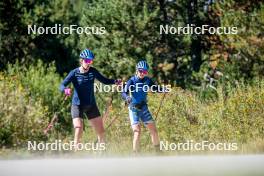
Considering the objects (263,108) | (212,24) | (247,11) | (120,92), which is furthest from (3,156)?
(247,11)

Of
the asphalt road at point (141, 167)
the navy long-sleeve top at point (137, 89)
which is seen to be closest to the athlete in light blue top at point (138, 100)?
the navy long-sleeve top at point (137, 89)

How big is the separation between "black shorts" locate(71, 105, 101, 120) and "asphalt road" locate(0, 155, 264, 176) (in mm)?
1428

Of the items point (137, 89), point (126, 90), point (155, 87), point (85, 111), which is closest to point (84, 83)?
point (85, 111)

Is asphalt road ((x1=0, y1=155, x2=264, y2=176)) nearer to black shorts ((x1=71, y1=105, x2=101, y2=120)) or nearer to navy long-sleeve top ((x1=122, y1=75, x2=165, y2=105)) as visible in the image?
black shorts ((x1=71, y1=105, x2=101, y2=120))

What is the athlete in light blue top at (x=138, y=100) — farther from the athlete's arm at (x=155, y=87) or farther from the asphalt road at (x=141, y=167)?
the asphalt road at (x=141, y=167)

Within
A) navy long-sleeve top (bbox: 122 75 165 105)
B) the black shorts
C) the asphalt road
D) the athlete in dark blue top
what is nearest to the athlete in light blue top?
navy long-sleeve top (bbox: 122 75 165 105)

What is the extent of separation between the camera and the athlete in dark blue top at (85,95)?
9922 mm

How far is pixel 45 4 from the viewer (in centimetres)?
1596

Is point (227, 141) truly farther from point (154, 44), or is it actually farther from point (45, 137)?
point (154, 44)

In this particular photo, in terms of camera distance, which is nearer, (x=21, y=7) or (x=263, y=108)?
(x=263, y=108)

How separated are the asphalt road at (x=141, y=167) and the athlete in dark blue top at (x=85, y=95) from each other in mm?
1398

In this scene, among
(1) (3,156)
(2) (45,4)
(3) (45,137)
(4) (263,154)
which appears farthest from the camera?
(2) (45,4)

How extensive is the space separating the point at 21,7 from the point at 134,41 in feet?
8.63

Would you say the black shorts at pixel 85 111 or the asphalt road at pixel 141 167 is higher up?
the black shorts at pixel 85 111
